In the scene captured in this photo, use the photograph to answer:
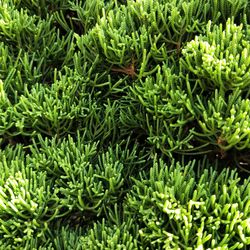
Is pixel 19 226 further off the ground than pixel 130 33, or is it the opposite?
pixel 130 33

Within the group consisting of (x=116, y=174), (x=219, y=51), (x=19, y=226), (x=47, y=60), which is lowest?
(x=19, y=226)

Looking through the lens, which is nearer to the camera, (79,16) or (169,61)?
(169,61)

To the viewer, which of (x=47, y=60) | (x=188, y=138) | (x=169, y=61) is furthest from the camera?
(x=47, y=60)

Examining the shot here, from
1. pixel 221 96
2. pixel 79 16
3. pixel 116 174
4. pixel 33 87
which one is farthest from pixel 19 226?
pixel 79 16

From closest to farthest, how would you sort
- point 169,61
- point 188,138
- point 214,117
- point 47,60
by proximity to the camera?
point 214,117, point 188,138, point 169,61, point 47,60

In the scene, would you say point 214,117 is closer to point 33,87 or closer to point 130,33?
point 130,33

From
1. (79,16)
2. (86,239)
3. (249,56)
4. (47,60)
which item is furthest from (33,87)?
(249,56)
